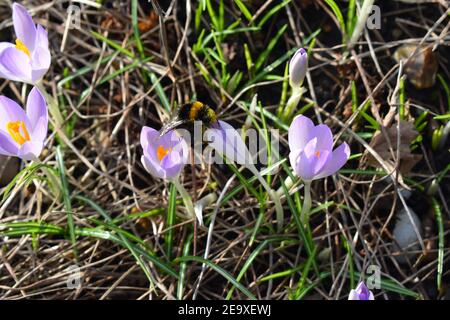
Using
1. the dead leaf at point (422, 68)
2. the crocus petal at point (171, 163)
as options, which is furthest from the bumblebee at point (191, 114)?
the dead leaf at point (422, 68)

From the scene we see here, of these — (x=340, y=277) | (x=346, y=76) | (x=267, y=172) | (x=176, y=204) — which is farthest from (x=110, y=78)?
(x=340, y=277)

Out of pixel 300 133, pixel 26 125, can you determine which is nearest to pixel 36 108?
pixel 26 125

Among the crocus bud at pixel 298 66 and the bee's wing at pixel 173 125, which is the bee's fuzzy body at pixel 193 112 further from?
the crocus bud at pixel 298 66

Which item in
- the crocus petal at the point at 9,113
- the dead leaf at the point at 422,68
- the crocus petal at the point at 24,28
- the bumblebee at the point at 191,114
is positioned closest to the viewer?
the bumblebee at the point at 191,114

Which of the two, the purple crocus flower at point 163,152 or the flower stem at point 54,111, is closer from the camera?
the purple crocus flower at point 163,152

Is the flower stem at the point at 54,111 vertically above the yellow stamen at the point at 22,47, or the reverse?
the yellow stamen at the point at 22,47

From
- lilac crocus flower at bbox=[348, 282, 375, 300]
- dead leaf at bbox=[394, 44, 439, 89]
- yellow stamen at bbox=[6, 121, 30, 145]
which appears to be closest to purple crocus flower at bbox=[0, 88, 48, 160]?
yellow stamen at bbox=[6, 121, 30, 145]
